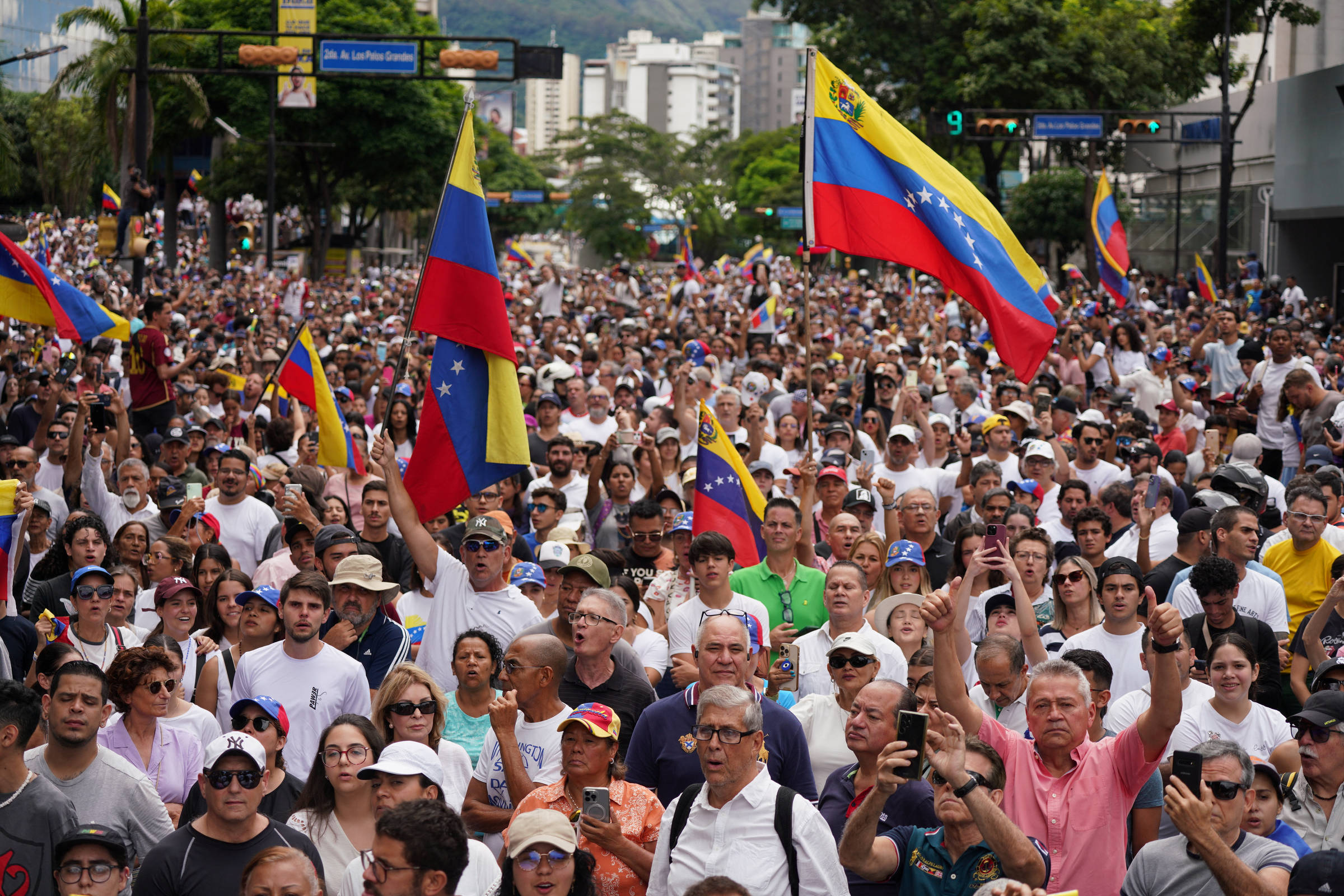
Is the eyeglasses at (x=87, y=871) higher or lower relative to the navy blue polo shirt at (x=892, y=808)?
lower

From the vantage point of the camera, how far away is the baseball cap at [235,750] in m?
5.25

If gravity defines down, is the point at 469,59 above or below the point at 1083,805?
above

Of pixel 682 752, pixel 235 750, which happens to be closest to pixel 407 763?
pixel 235 750

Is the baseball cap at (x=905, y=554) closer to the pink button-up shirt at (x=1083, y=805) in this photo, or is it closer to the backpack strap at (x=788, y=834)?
the pink button-up shirt at (x=1083, y=805)

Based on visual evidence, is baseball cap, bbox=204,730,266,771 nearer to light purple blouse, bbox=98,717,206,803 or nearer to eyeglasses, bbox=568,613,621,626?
light purple blouse, bbox=98,717,206,803

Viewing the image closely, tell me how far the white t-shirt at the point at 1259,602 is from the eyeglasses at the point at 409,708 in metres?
3.84

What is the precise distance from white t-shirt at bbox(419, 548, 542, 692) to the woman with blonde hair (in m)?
1.30

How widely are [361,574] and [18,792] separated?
2304 millimetres

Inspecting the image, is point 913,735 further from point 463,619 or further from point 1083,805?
point 463,619

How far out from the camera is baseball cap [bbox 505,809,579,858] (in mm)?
4762

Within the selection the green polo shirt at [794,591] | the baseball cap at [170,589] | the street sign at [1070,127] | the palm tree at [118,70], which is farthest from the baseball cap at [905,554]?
the street sign at [1070,127]

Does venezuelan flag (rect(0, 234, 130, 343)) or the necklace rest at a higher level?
venezuelan flag (rect(0, 234, 130, 343))

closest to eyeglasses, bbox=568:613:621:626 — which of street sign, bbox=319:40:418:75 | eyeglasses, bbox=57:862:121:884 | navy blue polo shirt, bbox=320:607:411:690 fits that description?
navy blue polo shirt, bbox=320:607:411:690

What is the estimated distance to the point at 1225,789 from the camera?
5035mm
